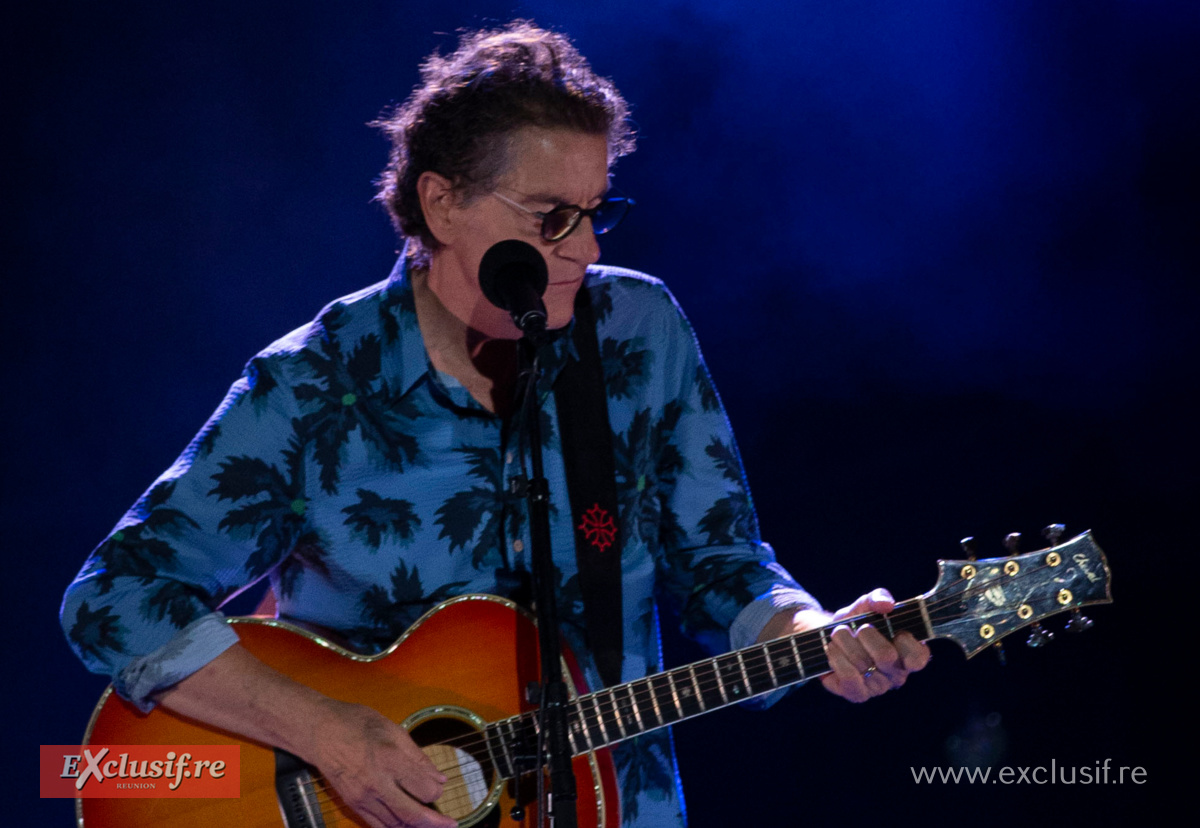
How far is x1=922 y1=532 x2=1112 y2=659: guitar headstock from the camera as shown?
215 cm

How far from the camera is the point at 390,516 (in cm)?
247

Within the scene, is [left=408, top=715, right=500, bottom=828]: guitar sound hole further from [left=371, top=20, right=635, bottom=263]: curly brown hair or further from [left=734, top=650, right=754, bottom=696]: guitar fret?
[left=371, top=20, right=635, bottom=263]: curly brown hair

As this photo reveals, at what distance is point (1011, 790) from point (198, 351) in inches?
121

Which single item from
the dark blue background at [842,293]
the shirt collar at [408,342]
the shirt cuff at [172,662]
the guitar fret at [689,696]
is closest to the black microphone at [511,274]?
the shirt collar at [408,342]

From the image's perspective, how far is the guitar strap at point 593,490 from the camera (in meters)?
2.45

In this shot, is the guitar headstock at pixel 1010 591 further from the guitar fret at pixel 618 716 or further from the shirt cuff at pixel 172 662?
the shirt cuff at pixel 172 662

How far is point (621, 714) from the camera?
229 cm

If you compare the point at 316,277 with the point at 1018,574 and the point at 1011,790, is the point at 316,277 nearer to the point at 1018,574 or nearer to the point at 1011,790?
the point at 1018,574

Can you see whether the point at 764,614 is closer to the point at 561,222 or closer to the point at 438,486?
the point at 438,486

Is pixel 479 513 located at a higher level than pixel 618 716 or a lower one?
higher

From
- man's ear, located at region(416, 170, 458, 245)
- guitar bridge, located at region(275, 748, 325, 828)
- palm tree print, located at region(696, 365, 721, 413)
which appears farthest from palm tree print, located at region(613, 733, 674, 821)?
man's ear, located at region(416, 170, 458, 245)

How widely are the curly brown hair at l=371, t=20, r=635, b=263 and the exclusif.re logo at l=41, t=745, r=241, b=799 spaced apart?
4.08 ft

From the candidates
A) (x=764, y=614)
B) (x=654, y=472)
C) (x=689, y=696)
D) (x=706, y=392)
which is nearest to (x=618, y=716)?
(x=689, y=696)

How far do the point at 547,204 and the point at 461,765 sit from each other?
1.20 m
